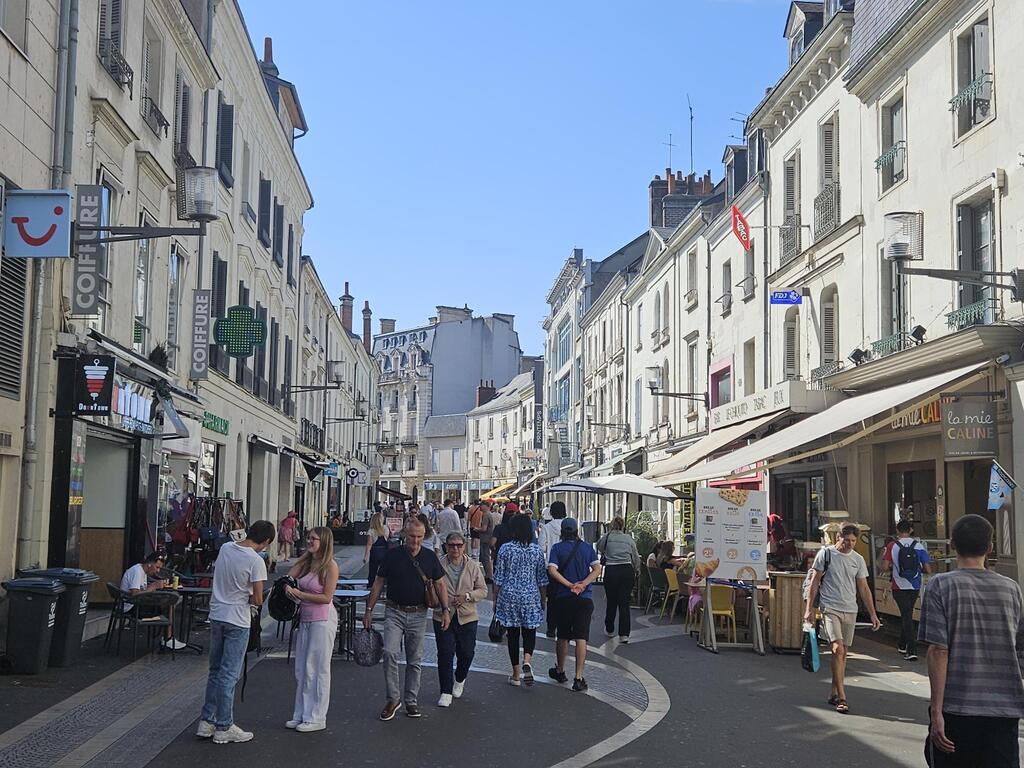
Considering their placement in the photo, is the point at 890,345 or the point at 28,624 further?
A: the point at 890,345

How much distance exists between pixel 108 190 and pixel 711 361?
57.7 feet

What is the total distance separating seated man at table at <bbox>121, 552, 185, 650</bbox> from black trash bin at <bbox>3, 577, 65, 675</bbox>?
154cm

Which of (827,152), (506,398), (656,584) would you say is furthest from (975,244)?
(506,398)

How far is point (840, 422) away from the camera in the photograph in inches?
582

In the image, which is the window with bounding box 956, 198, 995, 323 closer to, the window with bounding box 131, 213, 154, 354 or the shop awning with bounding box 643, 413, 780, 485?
the shop awning with bounding box 643, 413, 780, 485

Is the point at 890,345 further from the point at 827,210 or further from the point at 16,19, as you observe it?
the point at 16,19

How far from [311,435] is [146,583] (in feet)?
92.4

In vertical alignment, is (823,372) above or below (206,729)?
above

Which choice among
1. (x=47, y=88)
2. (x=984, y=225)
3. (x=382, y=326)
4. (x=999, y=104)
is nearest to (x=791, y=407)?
(x=984, y=225)

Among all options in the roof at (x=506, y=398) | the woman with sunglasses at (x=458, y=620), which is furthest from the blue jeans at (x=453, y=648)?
the roof at (x=506, y=398)

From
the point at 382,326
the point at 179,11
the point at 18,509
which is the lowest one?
the point at 18,509

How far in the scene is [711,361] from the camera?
1118 inches

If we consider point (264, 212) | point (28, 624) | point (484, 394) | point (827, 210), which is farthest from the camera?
point (484, 394)

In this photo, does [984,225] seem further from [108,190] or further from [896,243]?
[108,190]
